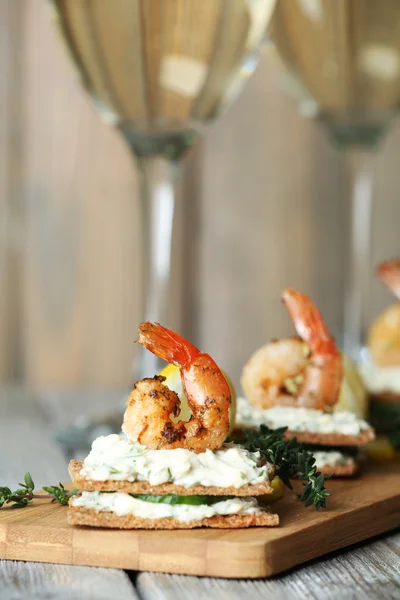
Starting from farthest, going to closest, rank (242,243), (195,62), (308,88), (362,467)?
(242,243) < (308,88) < (195,62) < (362,467)

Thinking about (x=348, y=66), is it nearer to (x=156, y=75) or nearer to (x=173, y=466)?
(x=156, y=75)

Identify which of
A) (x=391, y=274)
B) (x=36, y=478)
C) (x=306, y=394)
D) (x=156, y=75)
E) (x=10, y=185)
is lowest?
(x=36, y=478)

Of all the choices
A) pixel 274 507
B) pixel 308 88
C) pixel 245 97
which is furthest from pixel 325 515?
pixel 245 97

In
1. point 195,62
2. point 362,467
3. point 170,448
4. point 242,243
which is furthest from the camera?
point 242,243

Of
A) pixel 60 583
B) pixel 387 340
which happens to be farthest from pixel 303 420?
pixel 387 340

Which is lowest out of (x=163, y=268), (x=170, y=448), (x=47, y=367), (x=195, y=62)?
(x=47, y=367)

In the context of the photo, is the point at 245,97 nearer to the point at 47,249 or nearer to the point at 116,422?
the point at 47,249
